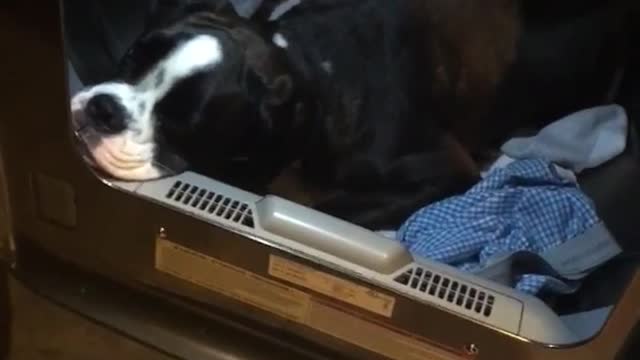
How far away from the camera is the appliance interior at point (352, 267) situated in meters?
0.99

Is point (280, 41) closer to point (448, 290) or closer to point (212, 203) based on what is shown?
point (212, 203)

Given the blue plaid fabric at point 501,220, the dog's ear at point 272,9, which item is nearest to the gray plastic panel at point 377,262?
the blue plaid fabric at point 501,220

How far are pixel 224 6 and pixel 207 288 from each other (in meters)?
0.28

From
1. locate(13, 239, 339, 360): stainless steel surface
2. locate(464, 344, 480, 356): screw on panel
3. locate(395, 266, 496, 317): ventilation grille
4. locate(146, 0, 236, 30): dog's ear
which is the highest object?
locate(146, 0, 236, 30): dog's ear

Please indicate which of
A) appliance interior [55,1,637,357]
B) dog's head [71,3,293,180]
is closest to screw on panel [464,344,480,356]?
appliance interior [55,1,637,357]

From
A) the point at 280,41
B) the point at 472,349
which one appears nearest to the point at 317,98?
the point at 280,41

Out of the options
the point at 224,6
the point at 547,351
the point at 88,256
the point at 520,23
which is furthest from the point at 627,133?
the point at 88,256

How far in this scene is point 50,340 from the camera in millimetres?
1175

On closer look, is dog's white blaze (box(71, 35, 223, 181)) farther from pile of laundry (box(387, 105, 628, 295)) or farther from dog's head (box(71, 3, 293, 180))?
pile of laundry (box(387, 105, 628, 295))

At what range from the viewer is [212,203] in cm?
103

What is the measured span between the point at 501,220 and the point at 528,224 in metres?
0.03

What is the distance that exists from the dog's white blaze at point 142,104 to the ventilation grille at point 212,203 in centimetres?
3

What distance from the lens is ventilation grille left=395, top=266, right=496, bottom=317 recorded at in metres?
0.99

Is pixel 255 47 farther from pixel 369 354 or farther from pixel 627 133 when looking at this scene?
pixel 627 133
